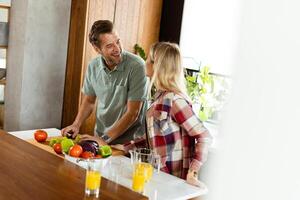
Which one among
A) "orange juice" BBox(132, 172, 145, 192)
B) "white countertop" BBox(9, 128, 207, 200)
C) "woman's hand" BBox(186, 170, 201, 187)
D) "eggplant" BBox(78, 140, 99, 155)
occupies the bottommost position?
"white countertop" BBox(9, 128, 207, 200)

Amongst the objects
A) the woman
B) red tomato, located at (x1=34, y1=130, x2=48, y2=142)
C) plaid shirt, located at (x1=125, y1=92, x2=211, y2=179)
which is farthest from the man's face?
red tomato, located at (x1=34, y1=130, x2=48, y2=142)

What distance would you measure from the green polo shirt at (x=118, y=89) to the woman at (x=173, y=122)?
0.39 meters

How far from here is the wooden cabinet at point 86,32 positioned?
3855 millimetres

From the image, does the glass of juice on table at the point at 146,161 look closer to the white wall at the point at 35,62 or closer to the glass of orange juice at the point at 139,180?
the glass of orange juice at the point at 139,180

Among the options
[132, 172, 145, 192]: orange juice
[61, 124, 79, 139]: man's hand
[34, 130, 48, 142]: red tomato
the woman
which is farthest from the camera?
[61, 124, 79, 139]: man's hand

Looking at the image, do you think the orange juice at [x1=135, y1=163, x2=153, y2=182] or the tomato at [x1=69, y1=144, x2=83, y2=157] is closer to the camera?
the orange juice at [x1=135, y1=163, x2=153, y2=182]

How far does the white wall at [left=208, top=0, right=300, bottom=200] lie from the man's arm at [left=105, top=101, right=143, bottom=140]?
43.0 inches

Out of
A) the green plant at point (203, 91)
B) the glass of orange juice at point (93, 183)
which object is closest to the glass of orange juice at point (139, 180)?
the glass of orange juice at point (93, 183)

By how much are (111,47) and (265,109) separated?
1394mm

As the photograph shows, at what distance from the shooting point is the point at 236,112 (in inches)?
62.3

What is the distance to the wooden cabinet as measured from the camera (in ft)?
12.6

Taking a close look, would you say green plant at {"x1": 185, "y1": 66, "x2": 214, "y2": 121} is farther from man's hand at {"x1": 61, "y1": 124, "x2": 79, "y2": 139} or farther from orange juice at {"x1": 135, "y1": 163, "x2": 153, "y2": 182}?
orange juice at {"x1": 135, "y1": 163, "x2": 153, "y2": 182}

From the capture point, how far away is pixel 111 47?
2.68m

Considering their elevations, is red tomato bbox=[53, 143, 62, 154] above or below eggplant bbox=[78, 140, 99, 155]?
below
